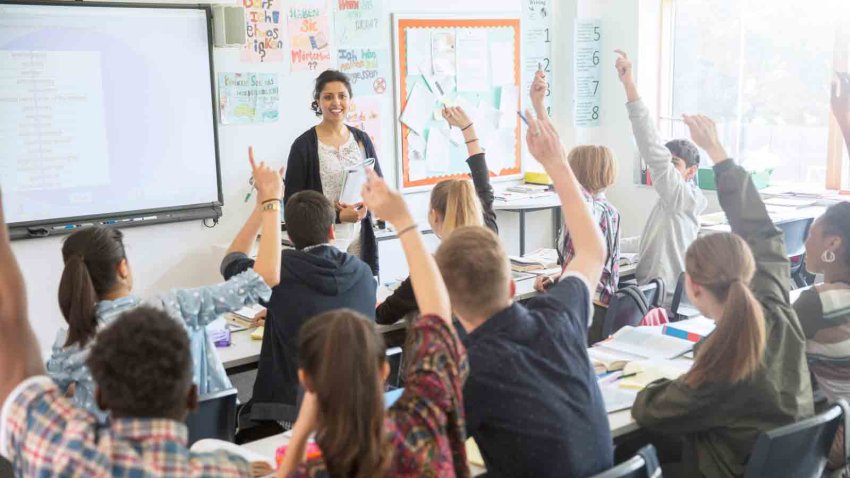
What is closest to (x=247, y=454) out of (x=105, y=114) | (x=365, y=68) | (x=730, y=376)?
(x=730, y=376)

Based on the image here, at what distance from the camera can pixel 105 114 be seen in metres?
4.78

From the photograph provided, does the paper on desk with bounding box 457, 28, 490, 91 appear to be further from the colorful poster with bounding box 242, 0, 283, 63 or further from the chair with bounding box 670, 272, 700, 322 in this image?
the chair with bounding box 670, 272, 700, 322

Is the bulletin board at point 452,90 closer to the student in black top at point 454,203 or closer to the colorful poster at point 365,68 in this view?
the colorful poster at point 365,68

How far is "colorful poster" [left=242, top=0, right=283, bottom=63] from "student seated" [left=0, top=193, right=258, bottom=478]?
405 centimetres

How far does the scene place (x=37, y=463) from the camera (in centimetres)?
137

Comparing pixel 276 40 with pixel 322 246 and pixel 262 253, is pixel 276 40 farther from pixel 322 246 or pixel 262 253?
pixel 262 253

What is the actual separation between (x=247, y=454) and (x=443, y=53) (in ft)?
14.7

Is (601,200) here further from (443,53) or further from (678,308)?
(443,53)

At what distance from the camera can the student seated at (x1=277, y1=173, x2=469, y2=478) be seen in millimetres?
1448

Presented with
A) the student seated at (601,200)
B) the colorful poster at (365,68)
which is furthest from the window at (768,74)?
the student seated at (601,200)

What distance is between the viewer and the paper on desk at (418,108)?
6.13 m

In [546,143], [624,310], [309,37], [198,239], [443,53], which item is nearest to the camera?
[546,143]

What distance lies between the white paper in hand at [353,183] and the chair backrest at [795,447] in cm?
243

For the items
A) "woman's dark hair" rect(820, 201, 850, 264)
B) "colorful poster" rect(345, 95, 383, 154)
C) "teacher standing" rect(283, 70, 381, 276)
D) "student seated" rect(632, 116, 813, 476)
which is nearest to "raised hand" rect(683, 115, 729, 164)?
"student seated" rect(632, 116, 813, 476)
